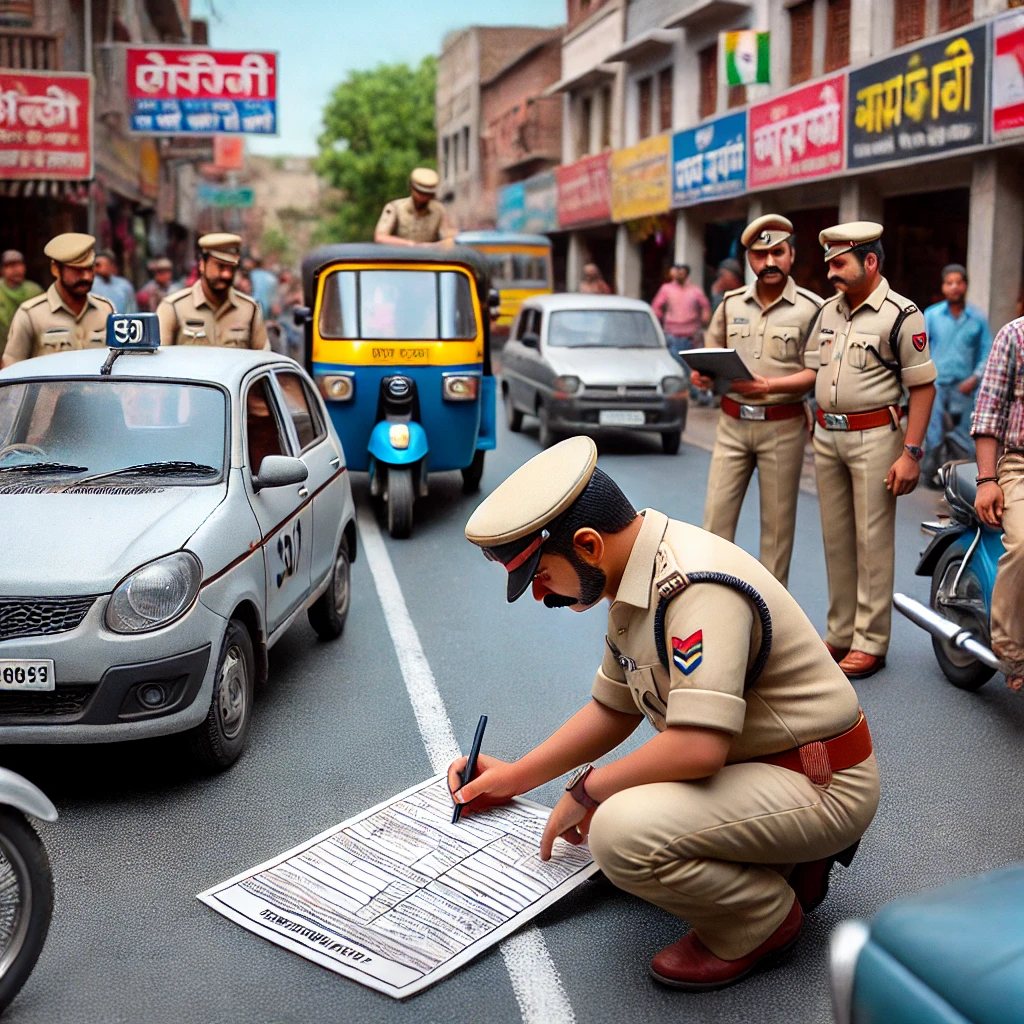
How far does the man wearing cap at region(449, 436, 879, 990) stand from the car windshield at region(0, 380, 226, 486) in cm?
249

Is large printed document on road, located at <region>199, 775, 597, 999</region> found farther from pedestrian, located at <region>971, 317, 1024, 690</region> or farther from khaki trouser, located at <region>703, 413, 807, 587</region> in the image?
khaki trouser, located at <region>703, 413, 807, 587</region>

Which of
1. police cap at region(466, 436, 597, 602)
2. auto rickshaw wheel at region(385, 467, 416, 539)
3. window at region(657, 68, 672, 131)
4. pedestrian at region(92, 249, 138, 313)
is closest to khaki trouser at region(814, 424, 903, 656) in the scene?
police cap at region(466, 436, 597, 602)

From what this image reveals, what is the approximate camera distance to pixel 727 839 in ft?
10.7

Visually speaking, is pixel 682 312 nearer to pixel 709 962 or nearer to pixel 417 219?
pixel 417 219

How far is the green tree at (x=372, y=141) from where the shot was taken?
69.4 m

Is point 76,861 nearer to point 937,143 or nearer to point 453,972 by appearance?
point 453,972

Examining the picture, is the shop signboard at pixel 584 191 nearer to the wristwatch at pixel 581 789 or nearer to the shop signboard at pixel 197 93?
the shop signboard at pixel 197 93

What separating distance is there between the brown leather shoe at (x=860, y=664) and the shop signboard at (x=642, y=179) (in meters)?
22.1

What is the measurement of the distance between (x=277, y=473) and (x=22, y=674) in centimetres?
143

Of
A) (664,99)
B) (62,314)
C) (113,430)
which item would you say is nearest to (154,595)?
(113,430)

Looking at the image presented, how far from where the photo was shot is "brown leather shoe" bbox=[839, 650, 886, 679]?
6.31 metres

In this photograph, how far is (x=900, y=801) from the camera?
4762mm

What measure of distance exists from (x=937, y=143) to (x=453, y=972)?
14801 mm

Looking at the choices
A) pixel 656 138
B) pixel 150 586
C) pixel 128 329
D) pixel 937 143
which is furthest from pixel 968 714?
pixel 656 138
